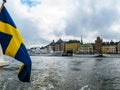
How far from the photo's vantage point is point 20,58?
7637mm

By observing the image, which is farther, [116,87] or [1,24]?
[116,87]

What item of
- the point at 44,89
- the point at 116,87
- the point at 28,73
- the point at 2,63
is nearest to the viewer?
the point at 2,63

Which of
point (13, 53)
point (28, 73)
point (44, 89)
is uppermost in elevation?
point (13, 53)

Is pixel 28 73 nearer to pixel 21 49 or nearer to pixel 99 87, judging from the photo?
pixel 21 49

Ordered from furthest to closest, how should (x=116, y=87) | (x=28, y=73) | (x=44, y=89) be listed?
(x=116, y=87), (x=44, y=89), (x=28, y=73)

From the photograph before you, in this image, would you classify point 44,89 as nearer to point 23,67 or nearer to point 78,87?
point 78,87

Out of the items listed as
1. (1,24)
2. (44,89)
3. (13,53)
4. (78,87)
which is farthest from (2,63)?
(78,87)

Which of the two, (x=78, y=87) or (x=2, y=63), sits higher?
(x=2, y=63)

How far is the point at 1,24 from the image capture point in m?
7.54

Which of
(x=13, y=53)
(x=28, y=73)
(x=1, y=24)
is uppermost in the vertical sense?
(x=1, y=24)

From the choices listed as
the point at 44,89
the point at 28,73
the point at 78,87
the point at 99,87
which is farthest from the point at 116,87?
the point at 28,73

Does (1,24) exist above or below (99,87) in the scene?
above

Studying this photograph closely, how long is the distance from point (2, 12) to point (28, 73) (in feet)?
5.21

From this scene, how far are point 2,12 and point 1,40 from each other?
26.0 inches
